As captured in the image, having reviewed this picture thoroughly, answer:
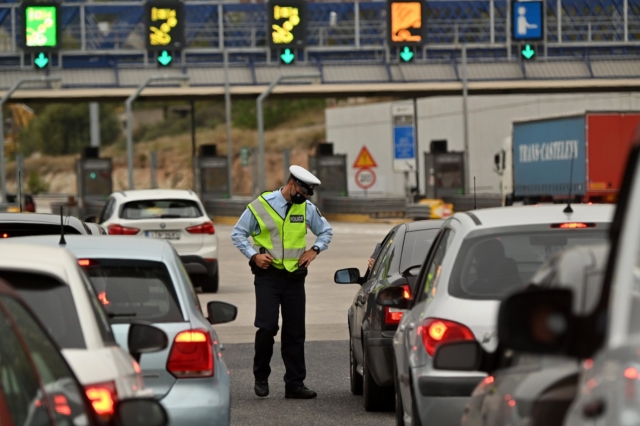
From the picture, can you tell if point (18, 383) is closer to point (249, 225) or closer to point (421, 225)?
point (249, 225)

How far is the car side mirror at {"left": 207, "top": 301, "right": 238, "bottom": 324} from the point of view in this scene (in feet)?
27.3

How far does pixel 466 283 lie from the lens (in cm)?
717

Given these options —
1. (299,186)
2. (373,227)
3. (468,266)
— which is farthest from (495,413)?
(373,227)

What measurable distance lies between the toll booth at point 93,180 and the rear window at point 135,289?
5077 cm

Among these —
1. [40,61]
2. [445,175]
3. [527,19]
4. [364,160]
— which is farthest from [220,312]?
[445,175]

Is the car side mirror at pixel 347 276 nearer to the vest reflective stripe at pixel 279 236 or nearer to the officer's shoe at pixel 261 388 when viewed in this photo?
the vest reflective stripe at pixel 279 236

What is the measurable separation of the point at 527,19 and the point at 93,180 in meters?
19.8

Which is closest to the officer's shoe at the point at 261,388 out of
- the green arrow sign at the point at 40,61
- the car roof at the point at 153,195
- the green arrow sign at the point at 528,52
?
the car roof at the point at 153,195

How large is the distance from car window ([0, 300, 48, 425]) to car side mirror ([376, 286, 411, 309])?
4204 mm

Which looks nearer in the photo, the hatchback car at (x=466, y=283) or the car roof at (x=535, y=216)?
the hatchback car at (x=466, y=283)

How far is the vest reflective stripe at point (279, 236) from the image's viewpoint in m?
11.1

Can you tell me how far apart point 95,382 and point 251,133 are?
122024 millimetres

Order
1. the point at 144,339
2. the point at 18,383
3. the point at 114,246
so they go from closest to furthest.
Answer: the point at 18,383 → the point at 144,339 → the point at 114,246

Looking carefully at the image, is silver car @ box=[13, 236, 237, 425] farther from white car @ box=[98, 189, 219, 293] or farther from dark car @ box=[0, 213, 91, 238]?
white car @ box=[98, 189, 219, 293]
